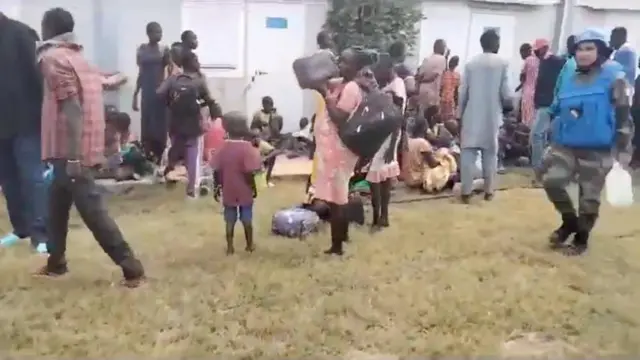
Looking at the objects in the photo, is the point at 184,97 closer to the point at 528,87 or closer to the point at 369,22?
the point at 369,22

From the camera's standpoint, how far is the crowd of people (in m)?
5.29

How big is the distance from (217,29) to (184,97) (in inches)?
173

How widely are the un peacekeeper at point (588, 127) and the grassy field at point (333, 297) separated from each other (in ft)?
2.03

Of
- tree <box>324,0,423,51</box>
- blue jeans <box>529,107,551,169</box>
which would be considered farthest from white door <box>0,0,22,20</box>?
blue jeans <box>529,107,551,169</box>

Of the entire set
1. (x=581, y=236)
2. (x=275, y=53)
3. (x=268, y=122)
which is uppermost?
(x=275, y=53)

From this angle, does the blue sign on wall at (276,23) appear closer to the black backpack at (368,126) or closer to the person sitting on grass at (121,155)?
the person sitting on grass at (121,155)

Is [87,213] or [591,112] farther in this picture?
[591,112]

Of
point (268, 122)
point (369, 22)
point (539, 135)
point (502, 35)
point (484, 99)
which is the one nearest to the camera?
point (484, 99)

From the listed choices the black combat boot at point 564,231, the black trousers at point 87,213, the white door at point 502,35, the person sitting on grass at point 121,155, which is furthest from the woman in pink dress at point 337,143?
the white door at point 502,35

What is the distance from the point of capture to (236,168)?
6.14m

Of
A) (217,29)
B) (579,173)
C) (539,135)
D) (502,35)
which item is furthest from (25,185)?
(502,35)

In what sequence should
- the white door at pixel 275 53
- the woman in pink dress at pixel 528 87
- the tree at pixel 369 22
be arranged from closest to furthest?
the woman in pink dress at pixel 528 87 → the tree at pixel 369 22 → the white door at pixel 275 53

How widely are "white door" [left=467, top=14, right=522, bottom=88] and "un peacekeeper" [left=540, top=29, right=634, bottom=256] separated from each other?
748cm

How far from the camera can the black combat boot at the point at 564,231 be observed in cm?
669
